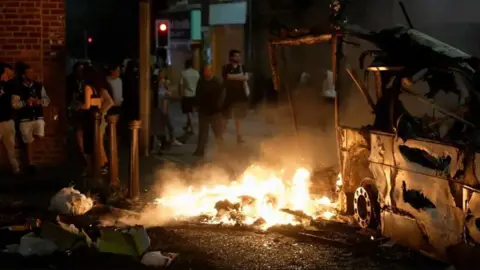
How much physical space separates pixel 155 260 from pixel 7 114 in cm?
548

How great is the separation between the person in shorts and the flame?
113 inches

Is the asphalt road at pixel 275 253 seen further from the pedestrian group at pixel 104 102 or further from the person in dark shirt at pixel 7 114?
the person in dark shirt at pixel 7 114

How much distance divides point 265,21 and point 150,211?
16.5m

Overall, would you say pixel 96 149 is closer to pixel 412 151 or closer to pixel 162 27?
pixel 412 151

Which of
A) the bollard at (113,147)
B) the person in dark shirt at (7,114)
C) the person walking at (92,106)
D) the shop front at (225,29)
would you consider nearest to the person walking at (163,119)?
the person walking at (92,106)

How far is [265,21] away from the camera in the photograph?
2462cm

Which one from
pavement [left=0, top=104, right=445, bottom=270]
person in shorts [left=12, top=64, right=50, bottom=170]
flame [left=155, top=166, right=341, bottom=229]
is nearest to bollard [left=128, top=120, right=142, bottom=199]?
flame [left=155, top=166, right=341, bottom=229]

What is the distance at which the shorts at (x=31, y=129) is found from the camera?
11211 millimetres

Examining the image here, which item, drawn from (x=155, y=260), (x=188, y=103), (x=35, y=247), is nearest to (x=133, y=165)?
(x=35, y=247)

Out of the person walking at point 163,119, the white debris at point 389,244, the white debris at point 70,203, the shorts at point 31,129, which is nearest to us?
the white debris at point 389,244

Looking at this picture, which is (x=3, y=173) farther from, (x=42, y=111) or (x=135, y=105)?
(x=135, y=105)

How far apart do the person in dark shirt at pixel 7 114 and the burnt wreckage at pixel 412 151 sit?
5.24 m

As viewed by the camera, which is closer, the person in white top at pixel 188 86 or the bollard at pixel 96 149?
the bollard at pixel 96 149

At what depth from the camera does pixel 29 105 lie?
1114 cm
